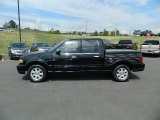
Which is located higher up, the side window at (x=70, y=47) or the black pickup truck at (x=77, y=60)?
the side window at (x=70, y=47)

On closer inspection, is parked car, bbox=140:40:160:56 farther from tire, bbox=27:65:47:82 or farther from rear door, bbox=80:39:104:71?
tire, bbox=27:65:47:82

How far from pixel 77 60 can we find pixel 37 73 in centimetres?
165

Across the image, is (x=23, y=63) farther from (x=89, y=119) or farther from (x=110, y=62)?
(x=89, y=119)

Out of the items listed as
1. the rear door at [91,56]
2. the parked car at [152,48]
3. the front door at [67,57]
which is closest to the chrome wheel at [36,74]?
the front door at [67,57]

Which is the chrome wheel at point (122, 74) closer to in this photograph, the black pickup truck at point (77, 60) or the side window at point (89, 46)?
the black pickup truck at point (77, 60)

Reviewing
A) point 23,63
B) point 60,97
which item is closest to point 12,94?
point 60,97

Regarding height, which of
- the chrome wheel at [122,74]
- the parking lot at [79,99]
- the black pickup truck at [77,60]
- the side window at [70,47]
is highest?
the side window at [70,47]

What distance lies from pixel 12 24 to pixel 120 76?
121 metres

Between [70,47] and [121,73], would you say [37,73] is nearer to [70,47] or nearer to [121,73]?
[70,47]

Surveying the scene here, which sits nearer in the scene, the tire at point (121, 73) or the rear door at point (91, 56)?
the rear door at point (91, 56)

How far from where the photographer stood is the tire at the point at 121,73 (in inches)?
386

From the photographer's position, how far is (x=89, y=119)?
17.3 ft

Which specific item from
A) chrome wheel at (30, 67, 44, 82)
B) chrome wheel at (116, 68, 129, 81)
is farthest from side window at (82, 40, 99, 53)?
chrome wheel at (30, 67, 44, 82)

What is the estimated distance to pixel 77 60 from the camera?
966 centimetres
